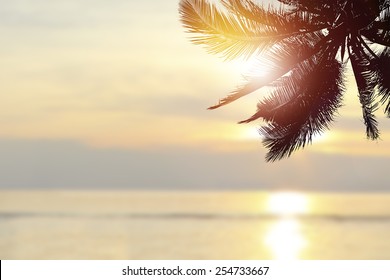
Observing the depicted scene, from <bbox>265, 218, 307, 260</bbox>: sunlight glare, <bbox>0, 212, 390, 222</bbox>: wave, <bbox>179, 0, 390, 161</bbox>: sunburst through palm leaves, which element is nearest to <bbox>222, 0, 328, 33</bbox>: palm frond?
<bbox>179, 0, 390, 161</bbox>: sunburst through palm leaves

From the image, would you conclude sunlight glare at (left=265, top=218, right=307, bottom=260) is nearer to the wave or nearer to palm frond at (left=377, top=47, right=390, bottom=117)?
the wave

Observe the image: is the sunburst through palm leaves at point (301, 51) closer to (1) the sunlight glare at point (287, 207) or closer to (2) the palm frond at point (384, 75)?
(2) the palm frond at point (384, 75)

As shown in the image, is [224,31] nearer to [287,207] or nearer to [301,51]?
[301,51]

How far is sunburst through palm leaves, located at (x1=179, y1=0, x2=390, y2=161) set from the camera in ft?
27.8

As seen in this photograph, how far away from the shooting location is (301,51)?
8914 millimetres

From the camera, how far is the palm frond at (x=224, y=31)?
8.60 metres

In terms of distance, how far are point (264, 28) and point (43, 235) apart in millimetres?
28891

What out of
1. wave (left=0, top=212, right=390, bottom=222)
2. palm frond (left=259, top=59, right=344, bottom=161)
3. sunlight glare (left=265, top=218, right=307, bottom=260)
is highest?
wave (left=0, top=212, right=390, bottom=222)

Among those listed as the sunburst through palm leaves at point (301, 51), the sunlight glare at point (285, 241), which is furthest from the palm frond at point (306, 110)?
the sunlight glare at point (285, 241)

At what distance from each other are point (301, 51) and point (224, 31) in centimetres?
90

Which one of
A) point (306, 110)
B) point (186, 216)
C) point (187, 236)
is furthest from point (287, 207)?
point (306, 110)

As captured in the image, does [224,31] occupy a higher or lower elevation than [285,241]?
lower

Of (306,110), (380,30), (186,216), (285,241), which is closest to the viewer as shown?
(380,30)
